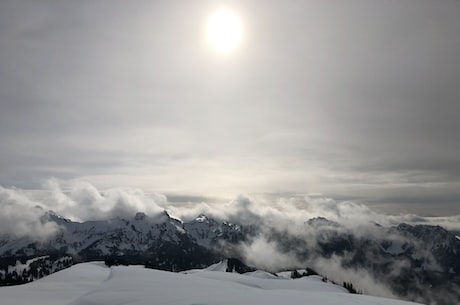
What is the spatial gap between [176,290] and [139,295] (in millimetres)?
3850

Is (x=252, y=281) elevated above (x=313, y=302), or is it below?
below

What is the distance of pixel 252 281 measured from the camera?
5419 cm

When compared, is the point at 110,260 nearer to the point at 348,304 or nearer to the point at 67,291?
the point at 67,291

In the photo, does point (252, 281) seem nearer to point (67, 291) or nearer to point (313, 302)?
point (67, 291)

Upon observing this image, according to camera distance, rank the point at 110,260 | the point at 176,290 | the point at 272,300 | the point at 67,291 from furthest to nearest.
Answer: the point at 110,260
the point at 67,291
the point at 176,290
the point at 272,300

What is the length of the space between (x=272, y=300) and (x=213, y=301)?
15.5 ft

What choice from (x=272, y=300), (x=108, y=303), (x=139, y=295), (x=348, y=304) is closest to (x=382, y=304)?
(x=348, y=304)

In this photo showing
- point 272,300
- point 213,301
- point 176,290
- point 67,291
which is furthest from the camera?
point 67,291

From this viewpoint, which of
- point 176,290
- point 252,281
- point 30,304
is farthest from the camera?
point 252,281

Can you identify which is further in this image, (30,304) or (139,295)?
(30,304)

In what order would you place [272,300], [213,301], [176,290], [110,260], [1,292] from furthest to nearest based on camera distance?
[110,260] → [1,292] → [176,290] → [272,300] → [213,301]

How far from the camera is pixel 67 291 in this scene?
161 ft

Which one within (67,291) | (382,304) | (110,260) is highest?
(382,304)

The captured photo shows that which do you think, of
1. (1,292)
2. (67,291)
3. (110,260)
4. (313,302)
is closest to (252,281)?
(67,291)
